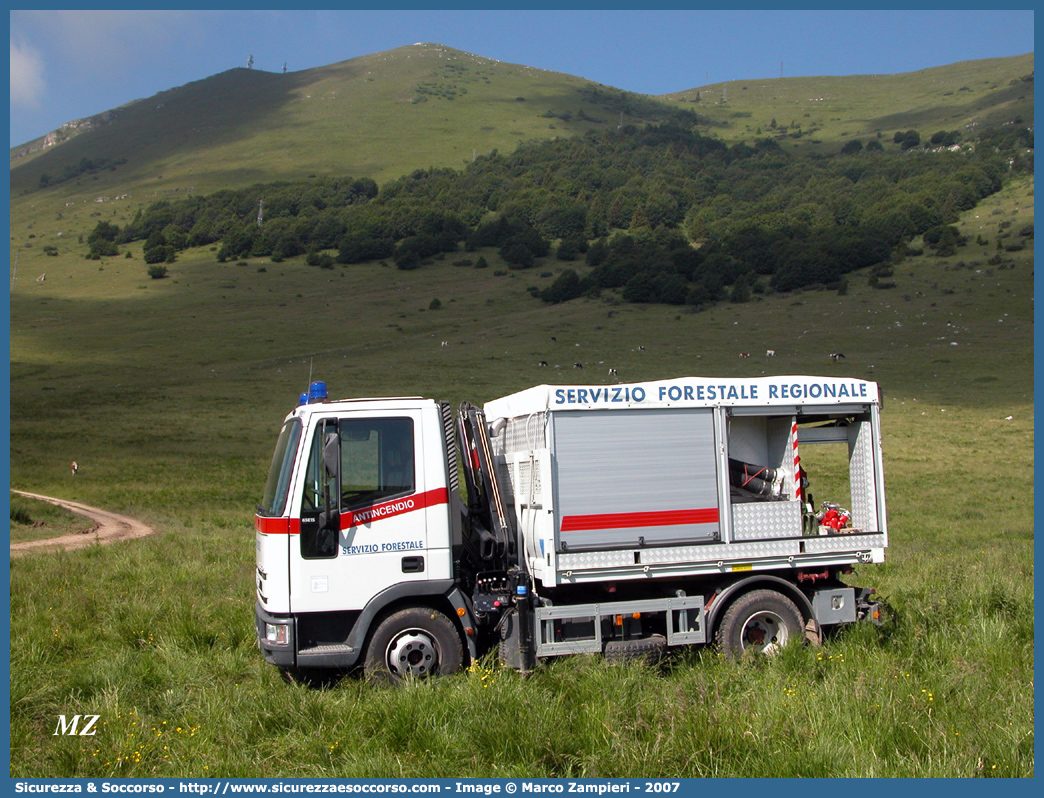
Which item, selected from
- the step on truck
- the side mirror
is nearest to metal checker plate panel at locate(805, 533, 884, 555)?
the step on truck

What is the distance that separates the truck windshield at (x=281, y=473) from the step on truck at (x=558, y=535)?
25mm

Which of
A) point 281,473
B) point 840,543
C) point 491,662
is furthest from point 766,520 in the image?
point 281,473

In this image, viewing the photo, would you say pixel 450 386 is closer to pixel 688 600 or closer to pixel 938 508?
pixel 938 508

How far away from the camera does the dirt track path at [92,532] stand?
20.8m

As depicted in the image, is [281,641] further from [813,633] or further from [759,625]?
[813,633]

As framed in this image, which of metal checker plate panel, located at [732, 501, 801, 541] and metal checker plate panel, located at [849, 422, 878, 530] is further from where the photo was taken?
metal checker plate panel, located at [849, 422, 878, 530]

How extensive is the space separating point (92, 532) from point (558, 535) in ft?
60.8

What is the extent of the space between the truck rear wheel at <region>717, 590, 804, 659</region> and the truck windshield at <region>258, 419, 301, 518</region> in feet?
16.0

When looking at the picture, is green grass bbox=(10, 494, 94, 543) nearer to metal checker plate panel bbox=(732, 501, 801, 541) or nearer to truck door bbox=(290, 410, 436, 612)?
truck door bbox=(290, 410, 436, 612)

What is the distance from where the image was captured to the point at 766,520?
9.80 meters

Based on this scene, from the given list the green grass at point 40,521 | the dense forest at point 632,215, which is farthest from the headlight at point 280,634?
the dense forest at point 632,215

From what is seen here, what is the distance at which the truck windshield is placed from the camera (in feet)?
30.1

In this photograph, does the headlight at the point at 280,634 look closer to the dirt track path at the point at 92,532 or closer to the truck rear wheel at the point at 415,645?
the truck rear wheel at the point at 415,645

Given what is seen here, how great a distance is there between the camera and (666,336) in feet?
235
